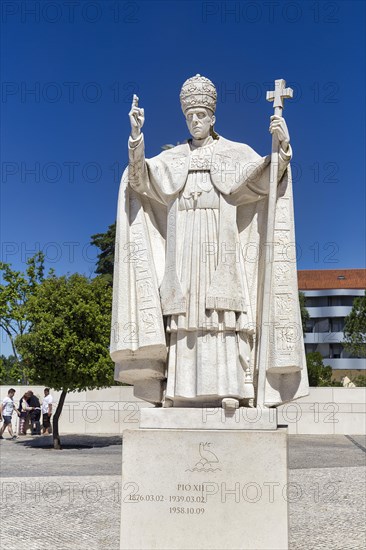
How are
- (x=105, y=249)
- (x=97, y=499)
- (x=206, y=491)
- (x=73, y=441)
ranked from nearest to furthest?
(x=206, y=491)
(x=97, y=499)
(x=73, y=441)
(x=105, y=249)

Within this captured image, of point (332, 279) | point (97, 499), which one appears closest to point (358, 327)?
point (332, 279)

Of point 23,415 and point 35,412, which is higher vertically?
point 35,412

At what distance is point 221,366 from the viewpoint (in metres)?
6.22

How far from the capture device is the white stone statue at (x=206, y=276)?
6301mm

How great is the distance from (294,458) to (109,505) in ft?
29.4

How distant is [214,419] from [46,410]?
2233cm

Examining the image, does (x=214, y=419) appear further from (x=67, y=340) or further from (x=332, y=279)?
(x=332, y=279)

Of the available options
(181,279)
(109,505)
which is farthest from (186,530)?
(109,505)

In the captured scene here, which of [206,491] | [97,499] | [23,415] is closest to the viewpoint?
[206,491]

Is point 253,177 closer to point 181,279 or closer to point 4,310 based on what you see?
point 181,279

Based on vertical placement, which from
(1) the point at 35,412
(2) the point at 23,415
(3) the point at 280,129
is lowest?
(2) the point at 23,415

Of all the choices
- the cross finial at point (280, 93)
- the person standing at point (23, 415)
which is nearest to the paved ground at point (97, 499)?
the cross finial at point (280, 93)

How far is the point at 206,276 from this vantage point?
647 centimetres

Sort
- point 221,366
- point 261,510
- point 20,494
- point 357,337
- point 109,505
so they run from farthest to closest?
1. point 357,337
2. point 20,494
3. point 109,505
4. point 221,366
5. point 261,510
